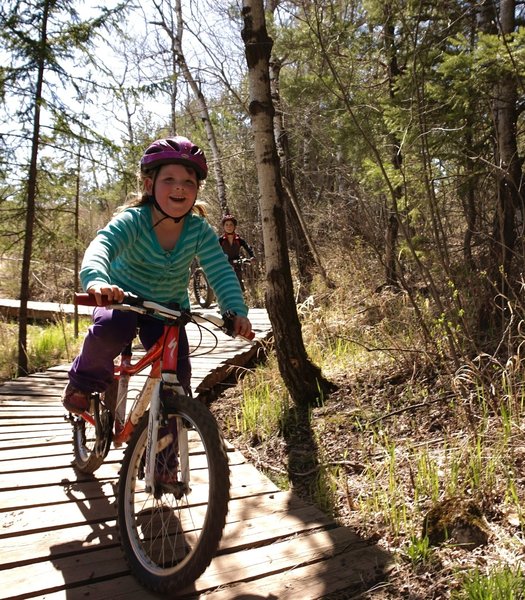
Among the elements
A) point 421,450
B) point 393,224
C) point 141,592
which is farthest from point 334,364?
point 393,224

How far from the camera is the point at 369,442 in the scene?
356 cm

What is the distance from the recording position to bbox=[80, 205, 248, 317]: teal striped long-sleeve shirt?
250 cm

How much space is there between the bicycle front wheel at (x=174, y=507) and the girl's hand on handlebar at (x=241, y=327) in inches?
16.2

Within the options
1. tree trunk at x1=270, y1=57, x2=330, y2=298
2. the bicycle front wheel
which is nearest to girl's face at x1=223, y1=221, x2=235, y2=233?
tree trunk at x1=270, y1=57, x2=330, y2=298

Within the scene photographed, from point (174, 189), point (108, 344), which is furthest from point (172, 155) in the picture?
point (108, 344)

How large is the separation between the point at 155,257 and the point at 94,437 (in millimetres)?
1268

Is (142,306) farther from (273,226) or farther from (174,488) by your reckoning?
(273,226)

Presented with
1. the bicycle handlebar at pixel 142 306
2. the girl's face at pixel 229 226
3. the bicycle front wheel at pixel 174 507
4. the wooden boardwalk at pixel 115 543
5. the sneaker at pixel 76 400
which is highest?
the girl's face at pixel 229 226

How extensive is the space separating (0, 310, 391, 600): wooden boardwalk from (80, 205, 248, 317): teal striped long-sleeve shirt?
45.1 inches

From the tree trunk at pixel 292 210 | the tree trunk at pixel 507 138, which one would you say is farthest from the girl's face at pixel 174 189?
the tree trunk at pixel 292 210

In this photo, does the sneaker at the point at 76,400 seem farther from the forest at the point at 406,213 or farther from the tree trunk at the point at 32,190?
the tree trunk at the point at 32,190

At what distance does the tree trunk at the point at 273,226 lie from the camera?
13.9 ft

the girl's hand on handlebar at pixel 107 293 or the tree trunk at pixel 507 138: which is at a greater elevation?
the tree trunk at pixel 507 138

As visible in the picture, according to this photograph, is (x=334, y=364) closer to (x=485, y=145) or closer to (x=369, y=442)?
(x=369, y=442)
